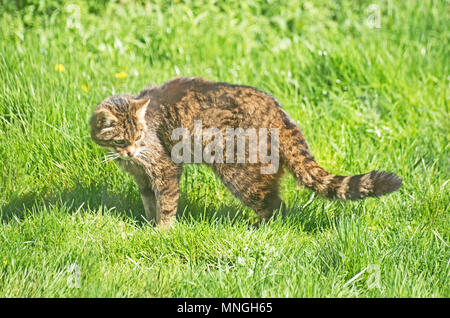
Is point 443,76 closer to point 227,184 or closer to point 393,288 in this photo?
point 227,184

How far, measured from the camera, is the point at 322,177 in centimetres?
382

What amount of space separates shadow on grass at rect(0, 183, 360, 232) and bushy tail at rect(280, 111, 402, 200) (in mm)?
283

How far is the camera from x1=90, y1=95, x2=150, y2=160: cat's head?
13.0ft

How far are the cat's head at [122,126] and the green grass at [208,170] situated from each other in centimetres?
43

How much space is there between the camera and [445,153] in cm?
474

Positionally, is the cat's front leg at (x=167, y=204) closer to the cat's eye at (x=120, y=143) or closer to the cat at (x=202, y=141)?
the cat at (x=202, y=141)

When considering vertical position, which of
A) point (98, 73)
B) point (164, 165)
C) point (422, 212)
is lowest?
point (422, 212)

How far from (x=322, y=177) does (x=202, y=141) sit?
89 cm

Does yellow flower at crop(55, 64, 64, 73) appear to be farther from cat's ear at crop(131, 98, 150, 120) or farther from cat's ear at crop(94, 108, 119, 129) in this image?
cat's ear at crop(131, 98, 150, 120)

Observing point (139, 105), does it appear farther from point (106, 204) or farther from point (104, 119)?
point (106, 204)

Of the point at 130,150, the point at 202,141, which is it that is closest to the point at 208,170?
the point at 202,141

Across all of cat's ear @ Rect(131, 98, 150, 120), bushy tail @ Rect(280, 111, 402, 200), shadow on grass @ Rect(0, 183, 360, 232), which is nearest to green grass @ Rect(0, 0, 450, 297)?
shadow on grass @ Rect(0, 183, 360, 232)
